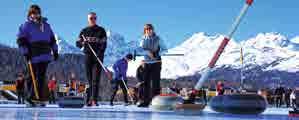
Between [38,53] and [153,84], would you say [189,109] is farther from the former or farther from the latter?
[153,84]

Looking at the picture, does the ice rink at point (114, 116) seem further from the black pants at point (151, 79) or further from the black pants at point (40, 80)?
the black pants at point (151, 79)

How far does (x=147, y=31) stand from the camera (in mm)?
10281

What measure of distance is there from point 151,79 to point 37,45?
104 inches

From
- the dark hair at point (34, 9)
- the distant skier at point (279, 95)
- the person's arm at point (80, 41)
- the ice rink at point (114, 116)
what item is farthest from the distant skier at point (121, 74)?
the distant skier at point (279, 95)

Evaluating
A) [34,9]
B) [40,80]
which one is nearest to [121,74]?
[40,80]

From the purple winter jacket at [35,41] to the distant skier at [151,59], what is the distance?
6.67ft

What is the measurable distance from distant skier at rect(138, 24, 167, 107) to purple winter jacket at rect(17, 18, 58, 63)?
203 cm

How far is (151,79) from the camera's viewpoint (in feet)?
34.8

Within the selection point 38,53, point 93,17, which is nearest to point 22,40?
point 38,53

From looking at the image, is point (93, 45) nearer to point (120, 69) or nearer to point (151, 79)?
point (151, 79)

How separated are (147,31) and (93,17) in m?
1.01

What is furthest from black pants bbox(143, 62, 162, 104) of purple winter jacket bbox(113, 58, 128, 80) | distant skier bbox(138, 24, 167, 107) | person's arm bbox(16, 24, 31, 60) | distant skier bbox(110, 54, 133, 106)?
purple winter jacket bbox(113, 58, 128, 80)

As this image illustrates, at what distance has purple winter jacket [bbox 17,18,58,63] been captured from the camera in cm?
855

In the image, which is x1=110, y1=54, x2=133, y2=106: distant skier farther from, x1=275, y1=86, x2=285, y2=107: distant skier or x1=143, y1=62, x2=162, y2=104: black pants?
x1=275, y1=86, x2=285, y2=107: distant skier
